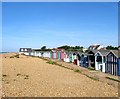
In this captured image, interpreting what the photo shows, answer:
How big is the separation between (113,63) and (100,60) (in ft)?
21.3

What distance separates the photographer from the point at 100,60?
4028 cm

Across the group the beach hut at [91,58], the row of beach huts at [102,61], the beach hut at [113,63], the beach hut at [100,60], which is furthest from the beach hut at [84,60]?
the beach hut at [113,63]

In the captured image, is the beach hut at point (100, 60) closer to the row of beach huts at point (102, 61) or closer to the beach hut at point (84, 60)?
the row of beach huts at point (102, 61)

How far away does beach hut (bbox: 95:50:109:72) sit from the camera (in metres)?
38.3

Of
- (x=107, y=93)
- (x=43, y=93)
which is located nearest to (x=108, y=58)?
(x=107, y=93)

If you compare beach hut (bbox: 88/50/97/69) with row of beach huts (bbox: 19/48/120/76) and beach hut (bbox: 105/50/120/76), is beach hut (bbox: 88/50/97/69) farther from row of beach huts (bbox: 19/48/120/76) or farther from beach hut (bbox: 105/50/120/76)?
beach hut (bbox: 105/50/120/76)

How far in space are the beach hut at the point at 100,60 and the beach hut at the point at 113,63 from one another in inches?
69.4

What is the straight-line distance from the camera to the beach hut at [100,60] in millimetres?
38312

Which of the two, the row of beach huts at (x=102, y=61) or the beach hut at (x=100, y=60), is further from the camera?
the beach hut at (x=100, y=60)

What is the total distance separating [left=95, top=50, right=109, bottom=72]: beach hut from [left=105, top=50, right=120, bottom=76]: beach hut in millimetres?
1762

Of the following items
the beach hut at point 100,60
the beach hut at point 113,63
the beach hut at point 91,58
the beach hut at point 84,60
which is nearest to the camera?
the beach hut at point 113,63

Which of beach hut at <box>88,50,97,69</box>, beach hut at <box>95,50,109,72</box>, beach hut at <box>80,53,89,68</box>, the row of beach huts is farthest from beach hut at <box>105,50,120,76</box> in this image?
beach hut at <box>80,53,89,68</box>

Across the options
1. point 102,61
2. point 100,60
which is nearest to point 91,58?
point 100,60

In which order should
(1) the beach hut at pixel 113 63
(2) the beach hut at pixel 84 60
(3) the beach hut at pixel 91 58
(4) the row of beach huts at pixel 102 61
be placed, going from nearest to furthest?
1. (1) the beach hut at pixel 113 63
2. (4) the row of beach huts at pixel 102 61
3. (3) the beach hut at pixel 91 58
4. (2) the beach hut at pixel 84 60
